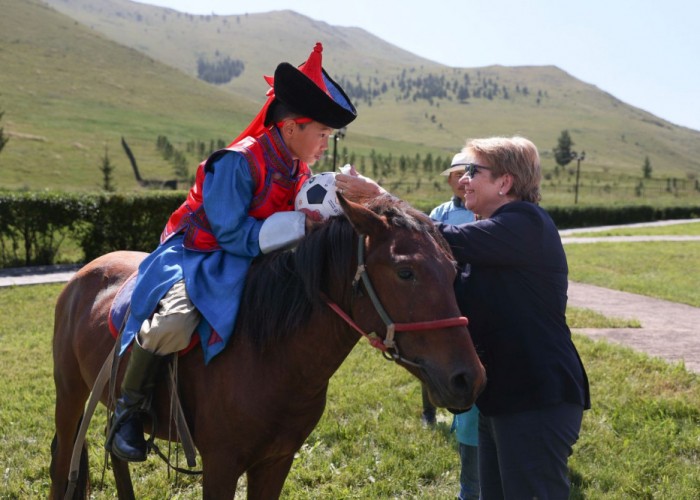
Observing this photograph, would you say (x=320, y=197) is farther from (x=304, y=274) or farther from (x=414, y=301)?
(x=414, y=301)

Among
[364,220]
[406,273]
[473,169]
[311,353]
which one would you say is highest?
[473,169]

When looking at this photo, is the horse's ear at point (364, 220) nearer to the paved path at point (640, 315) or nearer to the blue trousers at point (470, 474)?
the blue trousers at point (470, 474)

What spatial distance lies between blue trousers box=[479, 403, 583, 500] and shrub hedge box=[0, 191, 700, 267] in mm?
14981

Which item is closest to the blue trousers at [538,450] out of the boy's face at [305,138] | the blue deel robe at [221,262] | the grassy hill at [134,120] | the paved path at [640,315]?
the blue deel robe at [221,262]

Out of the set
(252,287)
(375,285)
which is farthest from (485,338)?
(252,287)


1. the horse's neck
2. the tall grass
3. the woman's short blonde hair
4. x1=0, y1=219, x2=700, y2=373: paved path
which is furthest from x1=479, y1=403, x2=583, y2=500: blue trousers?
x1=0, y1=219, x2=700, y2=373: paved path

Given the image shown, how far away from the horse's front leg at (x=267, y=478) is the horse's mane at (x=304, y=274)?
2.64 ft

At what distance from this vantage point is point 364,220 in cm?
254

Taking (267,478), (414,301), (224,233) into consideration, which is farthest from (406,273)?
(267,478)

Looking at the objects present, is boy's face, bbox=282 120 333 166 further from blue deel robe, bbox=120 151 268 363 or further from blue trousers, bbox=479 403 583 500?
blue trousers, bbox=479 403 583 500

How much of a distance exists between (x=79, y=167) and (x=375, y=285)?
6082 centimetres

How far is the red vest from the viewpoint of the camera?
10.1ft

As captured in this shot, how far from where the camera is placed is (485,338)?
288 cm

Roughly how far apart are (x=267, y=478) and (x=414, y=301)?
5.09 ft
